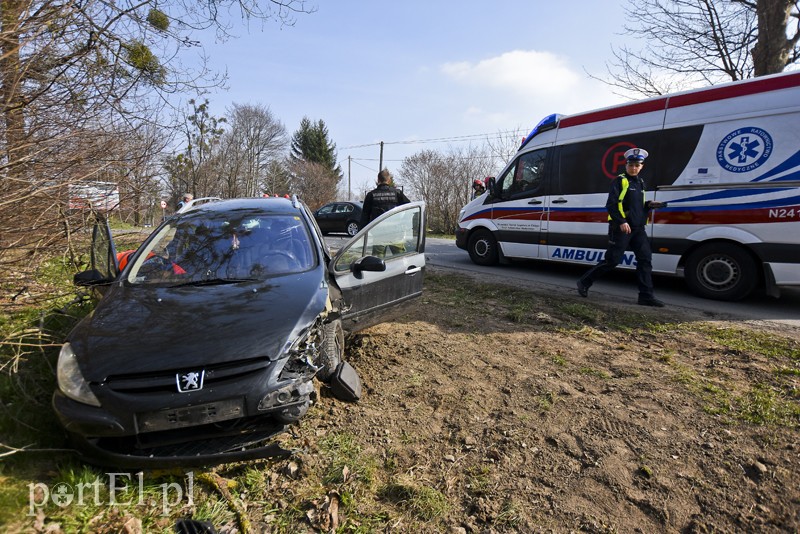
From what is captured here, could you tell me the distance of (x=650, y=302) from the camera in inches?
215

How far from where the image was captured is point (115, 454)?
6.99 ft

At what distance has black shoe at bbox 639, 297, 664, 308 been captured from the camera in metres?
5.40

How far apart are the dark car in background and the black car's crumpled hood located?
45.5 feet

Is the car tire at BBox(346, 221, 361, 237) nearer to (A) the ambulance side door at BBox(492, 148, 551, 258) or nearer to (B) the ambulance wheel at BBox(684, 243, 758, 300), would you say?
(A) the ambulance side door at BBox(492, 148, 551, 258)

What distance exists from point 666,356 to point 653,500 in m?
2.04

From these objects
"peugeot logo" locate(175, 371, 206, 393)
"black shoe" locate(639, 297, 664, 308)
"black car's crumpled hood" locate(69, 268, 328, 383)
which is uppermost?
"black car's crumpled hood" locate(69, 268, 328, 383)

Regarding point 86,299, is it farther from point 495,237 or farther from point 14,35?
point 495,237

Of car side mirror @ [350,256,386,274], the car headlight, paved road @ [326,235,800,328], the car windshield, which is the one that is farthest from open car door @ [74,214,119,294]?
paved road @ [326,235,800,328]

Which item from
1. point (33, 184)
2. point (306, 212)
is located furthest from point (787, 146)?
point (33, 184)

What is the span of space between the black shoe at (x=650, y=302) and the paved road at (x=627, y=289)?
201 mm

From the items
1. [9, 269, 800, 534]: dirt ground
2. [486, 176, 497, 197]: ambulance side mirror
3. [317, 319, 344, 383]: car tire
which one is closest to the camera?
[9, 269, 800, 534]: dirt ground

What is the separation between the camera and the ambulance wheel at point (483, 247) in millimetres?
8711

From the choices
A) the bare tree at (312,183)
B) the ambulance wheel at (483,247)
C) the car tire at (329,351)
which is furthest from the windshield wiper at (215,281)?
the bare tree at (312,183)

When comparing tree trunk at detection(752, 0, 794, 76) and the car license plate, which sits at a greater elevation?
tree trunk at detection(752, 0, 794, 76)
